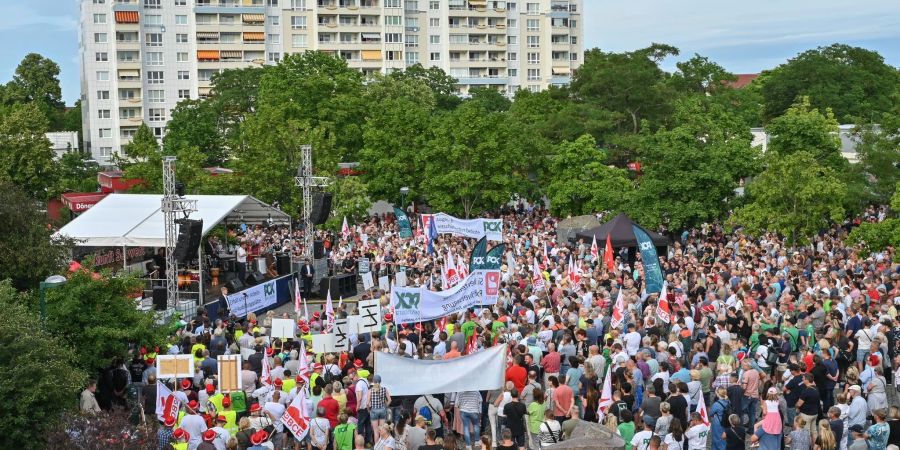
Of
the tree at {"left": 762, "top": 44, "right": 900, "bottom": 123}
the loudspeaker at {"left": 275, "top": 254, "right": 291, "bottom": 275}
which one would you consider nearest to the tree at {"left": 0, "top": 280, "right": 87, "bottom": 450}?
the loudspeaker at {"left": 275, "top": 254, "right": 291, "bottom": 275}

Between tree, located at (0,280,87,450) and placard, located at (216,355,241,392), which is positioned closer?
tree, located at (0,280,87,450)

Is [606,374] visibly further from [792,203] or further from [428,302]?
[792,203]

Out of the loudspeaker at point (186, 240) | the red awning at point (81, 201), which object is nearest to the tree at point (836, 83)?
the red awning at point (81, 201)

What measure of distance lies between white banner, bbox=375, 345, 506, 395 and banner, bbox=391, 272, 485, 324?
190 inches

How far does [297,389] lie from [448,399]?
7.79ft

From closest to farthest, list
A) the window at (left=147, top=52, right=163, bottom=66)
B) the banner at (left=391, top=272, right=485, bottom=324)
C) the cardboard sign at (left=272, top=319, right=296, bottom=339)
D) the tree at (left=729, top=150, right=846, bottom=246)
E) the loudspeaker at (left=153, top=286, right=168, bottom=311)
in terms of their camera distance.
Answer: the cardboard sign at (left=272, top=319, right=296, bottom=339) → the banner at (left=391, top=272, right=485, bottom=324) → the loudspeaker at (left=153, top=286, right=168, bottom=311) → the tree at (left=729, top=150, right=846, bottom=246) → the window at (left=147, top=52, right=163, bottom=66)

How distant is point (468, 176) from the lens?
4959cm

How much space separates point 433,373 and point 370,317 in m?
4.82

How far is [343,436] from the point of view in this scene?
14414 mm

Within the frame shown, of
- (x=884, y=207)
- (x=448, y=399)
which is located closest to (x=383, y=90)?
(x=884, y=207)

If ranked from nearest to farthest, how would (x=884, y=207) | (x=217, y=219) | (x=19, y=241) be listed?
(x=19, y=241)
(x=217, y=219)
(x=884, y=207)

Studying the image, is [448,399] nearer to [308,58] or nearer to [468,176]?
[468,176]

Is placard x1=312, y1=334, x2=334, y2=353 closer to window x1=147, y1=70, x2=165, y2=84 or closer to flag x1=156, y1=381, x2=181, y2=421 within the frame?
flag x1=156, y1=381, x2=181, y2=421

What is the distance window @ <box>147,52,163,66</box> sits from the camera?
102 m
